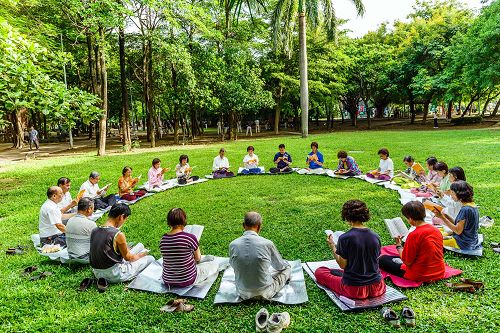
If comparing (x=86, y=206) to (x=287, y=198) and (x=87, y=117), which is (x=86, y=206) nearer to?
(x=87, y=117)

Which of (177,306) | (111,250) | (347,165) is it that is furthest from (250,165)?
(177,306)

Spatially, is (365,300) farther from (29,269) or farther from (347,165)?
(347,165)

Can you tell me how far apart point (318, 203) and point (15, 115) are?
27898 millimetres

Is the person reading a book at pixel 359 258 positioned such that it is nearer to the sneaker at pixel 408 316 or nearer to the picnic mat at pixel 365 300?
the picnic mat at pixel 365 300

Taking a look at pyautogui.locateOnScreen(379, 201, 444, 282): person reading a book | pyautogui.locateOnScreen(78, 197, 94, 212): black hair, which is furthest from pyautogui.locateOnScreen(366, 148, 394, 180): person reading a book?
pyautogui.locateOnScreen(78, 197, 94, 212): black hair

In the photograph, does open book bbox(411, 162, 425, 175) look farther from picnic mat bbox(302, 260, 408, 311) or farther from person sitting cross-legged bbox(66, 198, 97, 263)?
person sitting cross-legged bbox(66, 198, 97, 263)

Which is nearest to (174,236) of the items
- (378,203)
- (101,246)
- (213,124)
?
(101,246)

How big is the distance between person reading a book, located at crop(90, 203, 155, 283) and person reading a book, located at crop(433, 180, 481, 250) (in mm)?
4695

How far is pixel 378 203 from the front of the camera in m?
7.59

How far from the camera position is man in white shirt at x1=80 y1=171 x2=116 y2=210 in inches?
305

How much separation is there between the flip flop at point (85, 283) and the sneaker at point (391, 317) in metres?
3.84

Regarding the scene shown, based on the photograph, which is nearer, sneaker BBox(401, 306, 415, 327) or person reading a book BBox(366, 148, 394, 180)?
sneaker BBox(401, 306, 415, 327)

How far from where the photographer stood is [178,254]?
4227 millimetres

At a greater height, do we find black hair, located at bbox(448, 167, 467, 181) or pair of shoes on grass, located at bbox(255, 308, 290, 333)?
black hair, located at bbox(448, 167, 467, 181)
